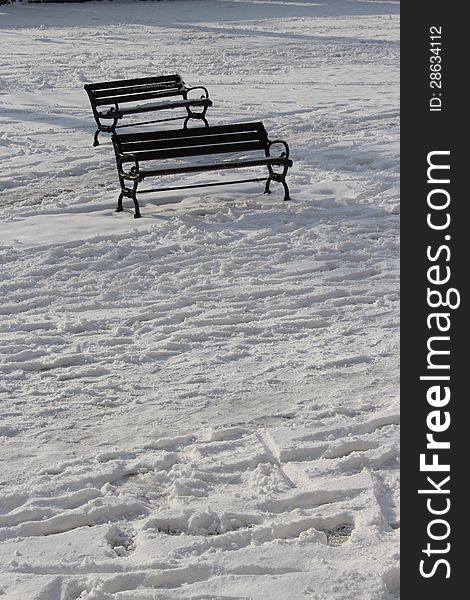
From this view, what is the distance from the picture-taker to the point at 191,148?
29.4ft

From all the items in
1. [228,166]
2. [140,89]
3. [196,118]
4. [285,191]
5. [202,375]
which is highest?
[140,89]

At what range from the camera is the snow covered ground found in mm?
4074

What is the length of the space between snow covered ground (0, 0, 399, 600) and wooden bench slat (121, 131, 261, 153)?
0.43 meters

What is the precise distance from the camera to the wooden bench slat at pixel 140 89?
11.8 metres

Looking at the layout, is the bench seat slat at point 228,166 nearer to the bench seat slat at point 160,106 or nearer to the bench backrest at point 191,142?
the bench backrest at point 191,142

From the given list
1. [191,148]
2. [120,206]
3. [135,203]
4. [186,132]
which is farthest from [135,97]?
[135,203]

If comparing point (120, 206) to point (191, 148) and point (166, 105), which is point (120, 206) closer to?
point (191, 148)

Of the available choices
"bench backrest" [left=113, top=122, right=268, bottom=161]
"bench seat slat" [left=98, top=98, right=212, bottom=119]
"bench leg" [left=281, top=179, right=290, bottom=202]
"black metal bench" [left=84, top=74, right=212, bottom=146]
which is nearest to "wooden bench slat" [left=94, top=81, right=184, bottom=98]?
"black metal bench" [left=84, top=74, right=212, bottom=146]

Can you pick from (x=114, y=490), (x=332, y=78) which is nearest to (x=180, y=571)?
(x=114, y=490)

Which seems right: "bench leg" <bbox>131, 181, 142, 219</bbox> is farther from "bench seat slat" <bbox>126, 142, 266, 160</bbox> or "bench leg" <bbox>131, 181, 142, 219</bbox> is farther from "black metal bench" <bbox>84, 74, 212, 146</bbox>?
"black metal bench" <bbox>84, 74, 212, 146</bbox>

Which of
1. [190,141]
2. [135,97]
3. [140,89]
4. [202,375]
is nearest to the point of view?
[202,375]

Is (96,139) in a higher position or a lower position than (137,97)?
lower

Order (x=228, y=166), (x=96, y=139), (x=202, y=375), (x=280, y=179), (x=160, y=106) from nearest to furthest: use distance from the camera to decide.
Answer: (x=202, y=375), (x=228, y=166), (x=280, y=179), (x=96, y=139), (x=160, y=106)

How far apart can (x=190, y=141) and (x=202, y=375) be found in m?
3.76
